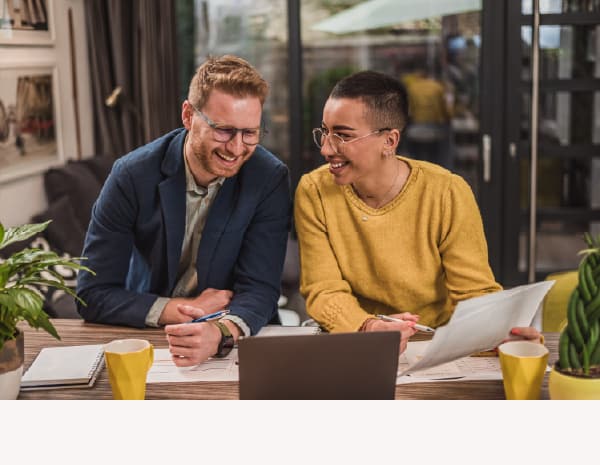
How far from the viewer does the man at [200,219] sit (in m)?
1.52

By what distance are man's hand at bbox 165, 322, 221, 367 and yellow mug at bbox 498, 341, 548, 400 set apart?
0.48m

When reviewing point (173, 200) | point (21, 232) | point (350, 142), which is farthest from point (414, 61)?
point (21, 232)

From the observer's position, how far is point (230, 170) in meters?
1.56

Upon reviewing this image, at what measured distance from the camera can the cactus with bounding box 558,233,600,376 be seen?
0.96m

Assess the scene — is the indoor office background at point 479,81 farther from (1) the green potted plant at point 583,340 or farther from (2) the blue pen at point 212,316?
(1) the green potted plant at point 583,340

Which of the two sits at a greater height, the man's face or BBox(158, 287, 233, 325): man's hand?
the man's face

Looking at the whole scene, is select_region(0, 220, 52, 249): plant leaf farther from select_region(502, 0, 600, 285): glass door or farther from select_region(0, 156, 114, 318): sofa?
select_region(502, 0, 600, 285): glass door

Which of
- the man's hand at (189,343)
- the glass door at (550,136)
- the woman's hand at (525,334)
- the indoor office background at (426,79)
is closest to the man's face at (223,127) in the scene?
the man's hand at (189,343)

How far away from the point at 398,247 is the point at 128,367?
2.28ft

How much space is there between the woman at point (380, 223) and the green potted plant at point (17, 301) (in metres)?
0.59

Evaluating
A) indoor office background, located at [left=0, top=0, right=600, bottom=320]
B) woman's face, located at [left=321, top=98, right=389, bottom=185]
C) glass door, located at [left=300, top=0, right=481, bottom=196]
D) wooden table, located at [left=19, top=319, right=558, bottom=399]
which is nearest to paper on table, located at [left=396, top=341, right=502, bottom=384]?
wooden table, located at [left=19, top=319, right=558, bottom=399]

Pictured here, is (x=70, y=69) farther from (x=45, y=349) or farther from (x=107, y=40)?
(x=45, y=349)

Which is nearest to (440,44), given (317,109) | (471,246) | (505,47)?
(505,47)

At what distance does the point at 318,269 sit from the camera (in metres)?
1.60
